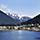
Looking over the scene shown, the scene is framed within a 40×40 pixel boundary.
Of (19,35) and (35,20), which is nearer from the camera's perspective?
(35,20)

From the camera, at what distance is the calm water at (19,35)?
1775 mm

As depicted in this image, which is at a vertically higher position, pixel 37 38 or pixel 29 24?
pixel 29 24

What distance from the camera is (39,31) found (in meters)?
1.78

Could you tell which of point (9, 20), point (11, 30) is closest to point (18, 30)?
point (11, 30)

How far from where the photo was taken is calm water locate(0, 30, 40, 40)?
5.82 feet

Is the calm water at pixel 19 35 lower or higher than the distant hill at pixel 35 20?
lower

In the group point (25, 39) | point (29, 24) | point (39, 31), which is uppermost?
point (29, 24)

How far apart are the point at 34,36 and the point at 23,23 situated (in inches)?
12.5

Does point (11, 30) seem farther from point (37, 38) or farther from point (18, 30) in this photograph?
point (37, 38)

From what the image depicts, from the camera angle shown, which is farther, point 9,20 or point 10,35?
point 10,35

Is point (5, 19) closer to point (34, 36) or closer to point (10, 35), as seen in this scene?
point (10, 35)

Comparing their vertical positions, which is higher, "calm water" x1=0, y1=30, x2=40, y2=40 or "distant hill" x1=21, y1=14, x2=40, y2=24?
"distant hill" x1=21, y1=14, x2=40, y2=24

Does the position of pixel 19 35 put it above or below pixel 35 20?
below

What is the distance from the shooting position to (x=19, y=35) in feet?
6.01
